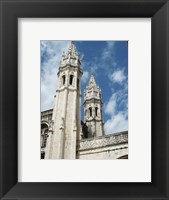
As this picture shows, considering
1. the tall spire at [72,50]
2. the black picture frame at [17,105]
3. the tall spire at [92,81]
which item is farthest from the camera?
the tall spire at [92,81]

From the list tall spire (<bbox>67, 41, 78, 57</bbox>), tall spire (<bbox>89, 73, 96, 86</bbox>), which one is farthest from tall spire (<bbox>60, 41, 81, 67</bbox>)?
tall spire (<bbox>89, 73, 96, 86</bbox>)

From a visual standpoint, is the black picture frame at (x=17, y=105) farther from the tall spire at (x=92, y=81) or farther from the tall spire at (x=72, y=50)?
the tall spire at (x=92, y=81)

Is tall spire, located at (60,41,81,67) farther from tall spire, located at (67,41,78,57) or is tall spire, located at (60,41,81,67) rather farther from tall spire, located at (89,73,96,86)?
tall spire, located at (89,73,96,86)


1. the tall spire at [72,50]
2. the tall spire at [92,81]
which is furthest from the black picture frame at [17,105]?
the tall spire at [92,81]

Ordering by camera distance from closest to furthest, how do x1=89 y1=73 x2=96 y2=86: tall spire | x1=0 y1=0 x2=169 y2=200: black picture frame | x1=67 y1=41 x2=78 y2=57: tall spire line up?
x1=0 y1=0 x2=169 y2=200: black picture frame
x1=67 y1=41 x2=78 y2=57: tall spire
x1=89 y1=73 x2=96 y2=86: tall spire

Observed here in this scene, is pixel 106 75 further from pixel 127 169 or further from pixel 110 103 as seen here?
pixel 127 169

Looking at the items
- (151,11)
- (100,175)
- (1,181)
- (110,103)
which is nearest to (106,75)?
(110,103)

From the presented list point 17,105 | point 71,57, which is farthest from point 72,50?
point 17,105

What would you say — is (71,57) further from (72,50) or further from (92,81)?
(92,81)

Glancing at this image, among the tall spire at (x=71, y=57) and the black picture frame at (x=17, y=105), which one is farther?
the tall spire at (x=71, y=57)

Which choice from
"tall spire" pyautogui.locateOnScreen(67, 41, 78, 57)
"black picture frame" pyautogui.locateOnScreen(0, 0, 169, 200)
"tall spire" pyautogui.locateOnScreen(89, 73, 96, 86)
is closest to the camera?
"black picture frame" pyautogui.locateOnScreen(0, 0, 169, 200)
